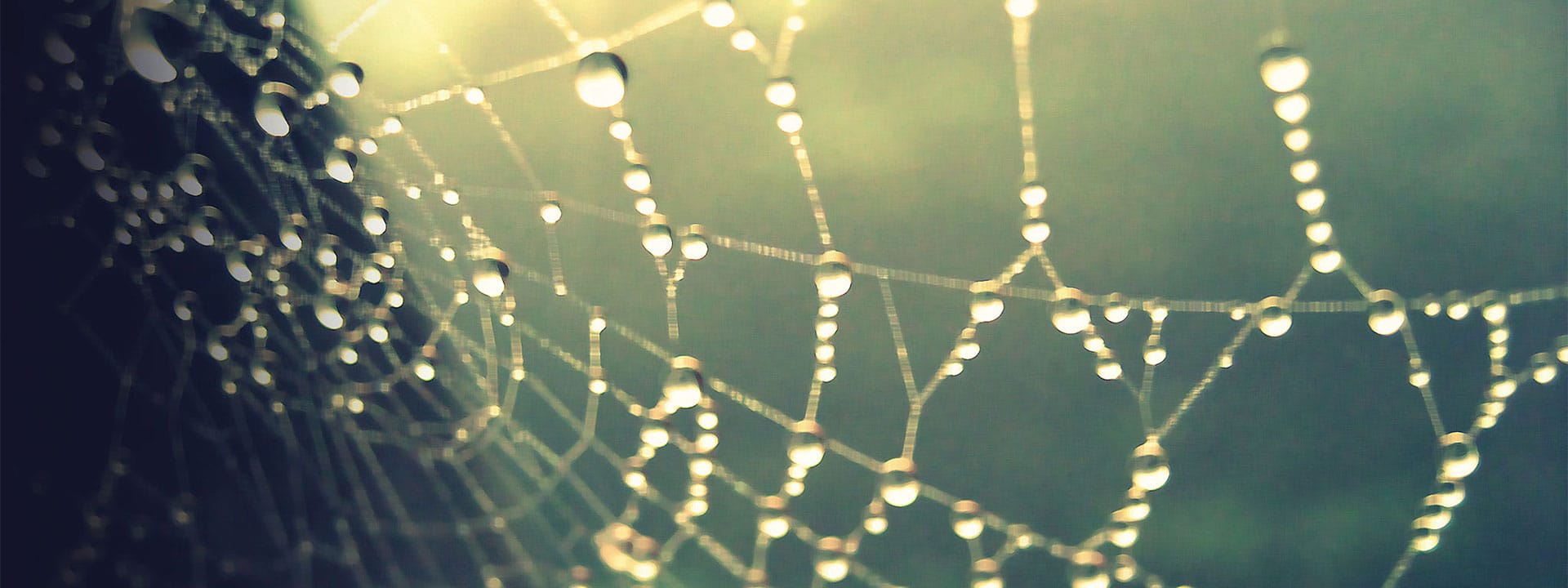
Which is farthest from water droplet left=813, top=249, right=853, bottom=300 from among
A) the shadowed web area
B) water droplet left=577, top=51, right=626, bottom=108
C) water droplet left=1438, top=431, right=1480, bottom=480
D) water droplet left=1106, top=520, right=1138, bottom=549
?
water droplet left=1438, top=431, right=1480, bottom=480

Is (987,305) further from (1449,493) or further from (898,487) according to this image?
(1449,493)

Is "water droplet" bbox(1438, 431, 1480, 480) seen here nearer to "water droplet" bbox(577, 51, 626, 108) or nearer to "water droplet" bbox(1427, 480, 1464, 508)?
"water droplet" bbox(1427, 480, 1464, 508)

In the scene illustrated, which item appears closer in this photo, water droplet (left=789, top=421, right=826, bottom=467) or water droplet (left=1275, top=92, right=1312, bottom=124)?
water droplet (left=1275, top=92, right=1312, bottom=124)

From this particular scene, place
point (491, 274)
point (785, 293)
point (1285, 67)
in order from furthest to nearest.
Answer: point (785, 293) → point (491, 274) → point (1285, 67)

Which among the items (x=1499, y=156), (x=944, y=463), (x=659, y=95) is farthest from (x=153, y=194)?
(x=1499, y=156)

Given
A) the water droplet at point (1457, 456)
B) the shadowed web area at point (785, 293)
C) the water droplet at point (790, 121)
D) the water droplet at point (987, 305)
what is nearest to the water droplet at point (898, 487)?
the shadowed web area at point (785, 293)

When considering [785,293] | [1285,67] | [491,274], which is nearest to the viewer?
[1285,67]

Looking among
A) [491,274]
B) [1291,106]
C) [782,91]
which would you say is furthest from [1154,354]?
[491,274]

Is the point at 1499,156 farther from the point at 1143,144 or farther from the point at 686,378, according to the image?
the point at 686,378
